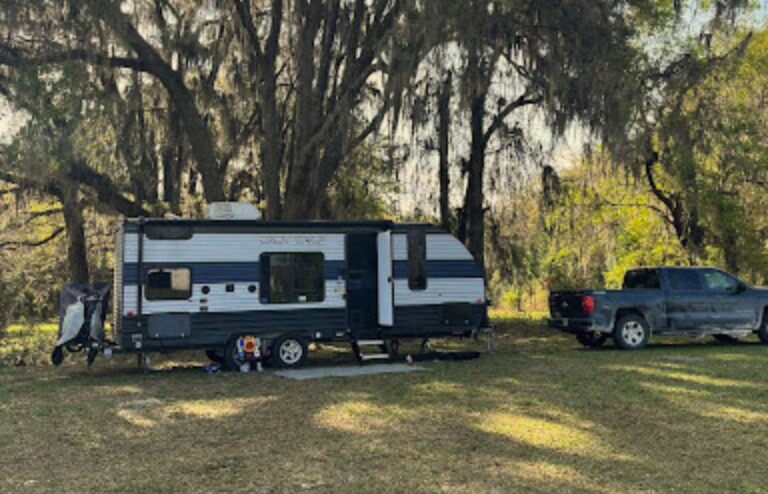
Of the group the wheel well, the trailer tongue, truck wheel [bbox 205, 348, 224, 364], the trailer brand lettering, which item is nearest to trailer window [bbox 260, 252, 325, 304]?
the trailer brand lettering

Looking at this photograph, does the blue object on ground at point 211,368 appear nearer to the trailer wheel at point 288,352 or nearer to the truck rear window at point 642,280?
the trailer wheel at point 288,352

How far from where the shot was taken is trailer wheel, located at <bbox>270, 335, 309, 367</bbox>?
39.7 ft

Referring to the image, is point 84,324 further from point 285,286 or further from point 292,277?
point 292,277

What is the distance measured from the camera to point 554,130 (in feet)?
50.1

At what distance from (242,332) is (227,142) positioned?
8070 millimetres

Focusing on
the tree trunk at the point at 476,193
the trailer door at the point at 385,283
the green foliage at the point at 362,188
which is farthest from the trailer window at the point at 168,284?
the tree trunk at the point at 476,193

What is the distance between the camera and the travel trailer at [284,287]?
1134 cm

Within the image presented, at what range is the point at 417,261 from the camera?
42.6ft

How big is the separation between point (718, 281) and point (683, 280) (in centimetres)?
80

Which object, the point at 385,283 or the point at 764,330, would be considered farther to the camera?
the point at 764,330

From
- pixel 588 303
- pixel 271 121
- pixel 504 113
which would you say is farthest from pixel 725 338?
pixel 271 121

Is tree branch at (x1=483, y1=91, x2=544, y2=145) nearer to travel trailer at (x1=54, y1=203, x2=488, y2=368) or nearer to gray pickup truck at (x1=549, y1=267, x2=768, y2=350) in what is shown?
gray pickup truck at (x1=549, y1=267, x2=768, y2=350)

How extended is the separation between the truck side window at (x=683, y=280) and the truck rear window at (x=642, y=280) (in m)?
0.29

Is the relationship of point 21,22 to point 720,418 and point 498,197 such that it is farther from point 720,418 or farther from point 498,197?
point 720,418
